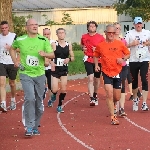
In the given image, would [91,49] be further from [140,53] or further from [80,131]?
[80,131]

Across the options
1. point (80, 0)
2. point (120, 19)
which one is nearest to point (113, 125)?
point (120, 19)

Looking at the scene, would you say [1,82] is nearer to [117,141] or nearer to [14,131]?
[14,131]

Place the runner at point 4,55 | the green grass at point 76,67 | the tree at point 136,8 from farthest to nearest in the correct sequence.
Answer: the tree at point 136,8
the green grass at point 76,67
the runner at point 4,55

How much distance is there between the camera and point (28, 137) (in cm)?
1147

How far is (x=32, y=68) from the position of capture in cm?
1166

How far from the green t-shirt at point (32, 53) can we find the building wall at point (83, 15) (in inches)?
1710

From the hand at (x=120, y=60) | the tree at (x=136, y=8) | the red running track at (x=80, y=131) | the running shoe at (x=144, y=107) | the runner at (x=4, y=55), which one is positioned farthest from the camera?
the tree at (x=136, y=8)

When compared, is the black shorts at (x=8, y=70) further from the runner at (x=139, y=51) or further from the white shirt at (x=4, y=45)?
the runner at (x=139, y=51)

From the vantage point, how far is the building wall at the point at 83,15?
5553 centimetres

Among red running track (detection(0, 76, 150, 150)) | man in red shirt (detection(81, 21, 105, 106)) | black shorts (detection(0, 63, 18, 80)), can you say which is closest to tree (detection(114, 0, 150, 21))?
man in red shirt (detection(81, 21, 105, 106))

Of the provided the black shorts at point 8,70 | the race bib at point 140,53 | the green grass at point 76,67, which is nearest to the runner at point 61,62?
the black shorts at point 8,70

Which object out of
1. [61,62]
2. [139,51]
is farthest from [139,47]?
[61,62]

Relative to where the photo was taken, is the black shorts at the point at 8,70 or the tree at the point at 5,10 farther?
the tree at the point at 5,10

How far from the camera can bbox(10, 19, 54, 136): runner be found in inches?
456
